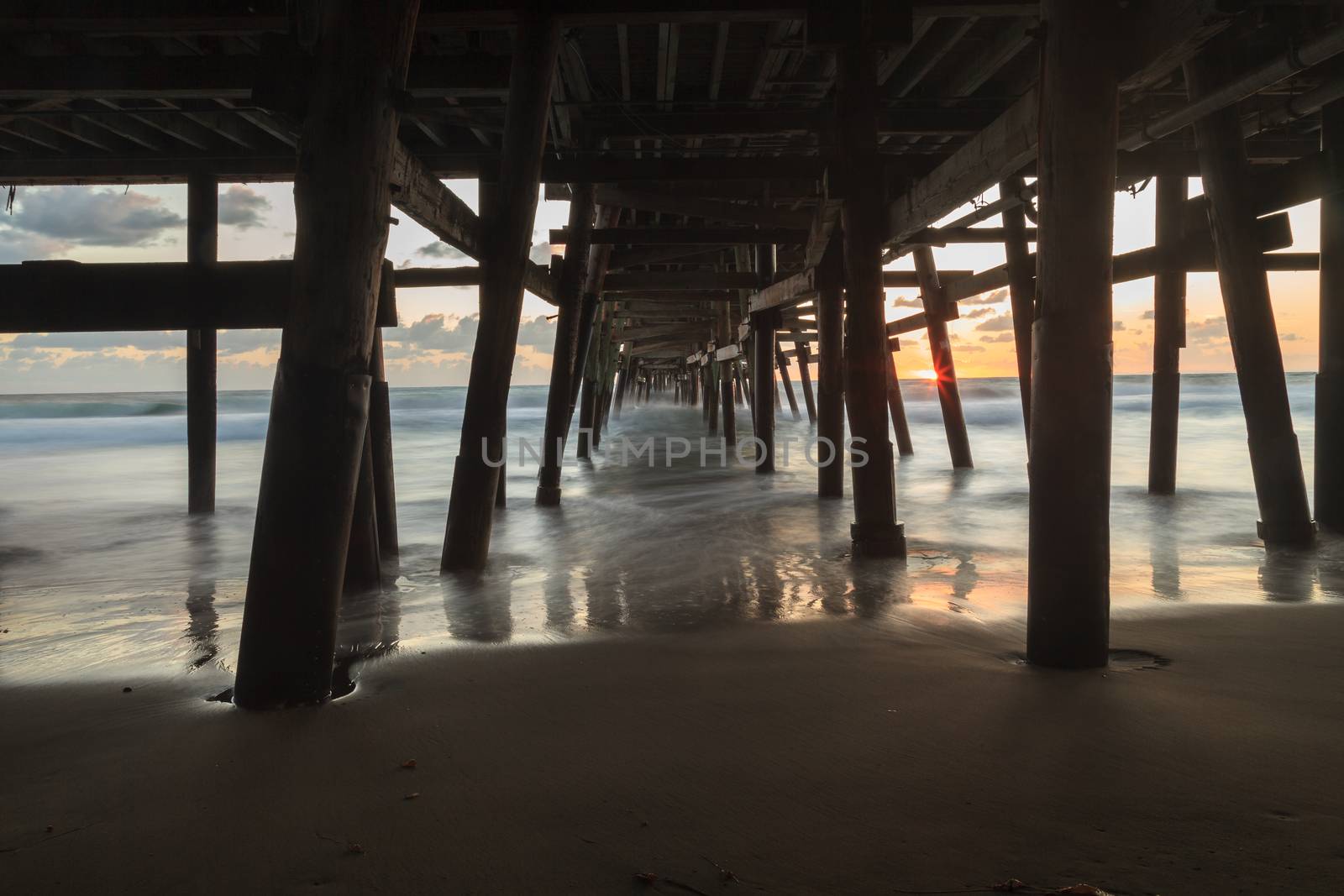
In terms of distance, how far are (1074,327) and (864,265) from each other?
2.27m

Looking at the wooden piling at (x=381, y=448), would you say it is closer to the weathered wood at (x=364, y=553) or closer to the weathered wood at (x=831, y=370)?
the weathered wood at (x=364, y=553)

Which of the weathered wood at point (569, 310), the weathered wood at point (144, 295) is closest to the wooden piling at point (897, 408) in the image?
the weathered wood at point (569, 310)

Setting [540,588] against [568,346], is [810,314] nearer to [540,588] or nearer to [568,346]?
[568,346]

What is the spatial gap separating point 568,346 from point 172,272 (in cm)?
396

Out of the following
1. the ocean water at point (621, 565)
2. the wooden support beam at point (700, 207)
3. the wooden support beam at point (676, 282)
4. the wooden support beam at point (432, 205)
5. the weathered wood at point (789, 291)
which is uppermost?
the wooden support beam at point (700, 207)

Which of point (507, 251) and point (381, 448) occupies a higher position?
point (507, 251)

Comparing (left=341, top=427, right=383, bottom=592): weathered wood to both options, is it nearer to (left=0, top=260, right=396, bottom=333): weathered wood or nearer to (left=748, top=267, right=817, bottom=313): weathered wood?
(left=0, top=260, right=396, bottom=333): weathered wood

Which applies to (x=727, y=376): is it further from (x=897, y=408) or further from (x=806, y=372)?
(x=806, y=372)

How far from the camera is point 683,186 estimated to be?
25.0 feet

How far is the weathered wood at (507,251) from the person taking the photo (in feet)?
13.1

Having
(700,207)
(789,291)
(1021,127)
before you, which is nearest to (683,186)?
(700,207)

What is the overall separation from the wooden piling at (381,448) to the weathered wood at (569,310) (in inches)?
67.2

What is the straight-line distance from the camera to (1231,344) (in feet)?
15.2

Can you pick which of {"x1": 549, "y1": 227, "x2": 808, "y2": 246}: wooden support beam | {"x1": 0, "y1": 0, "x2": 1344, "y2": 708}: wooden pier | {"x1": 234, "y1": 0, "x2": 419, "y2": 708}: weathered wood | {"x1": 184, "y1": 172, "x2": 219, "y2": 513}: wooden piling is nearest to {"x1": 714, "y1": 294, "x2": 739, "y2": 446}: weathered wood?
{"x1": 0, "y1": 0, "x2": 1344, "y2": 708}: wooden pier
